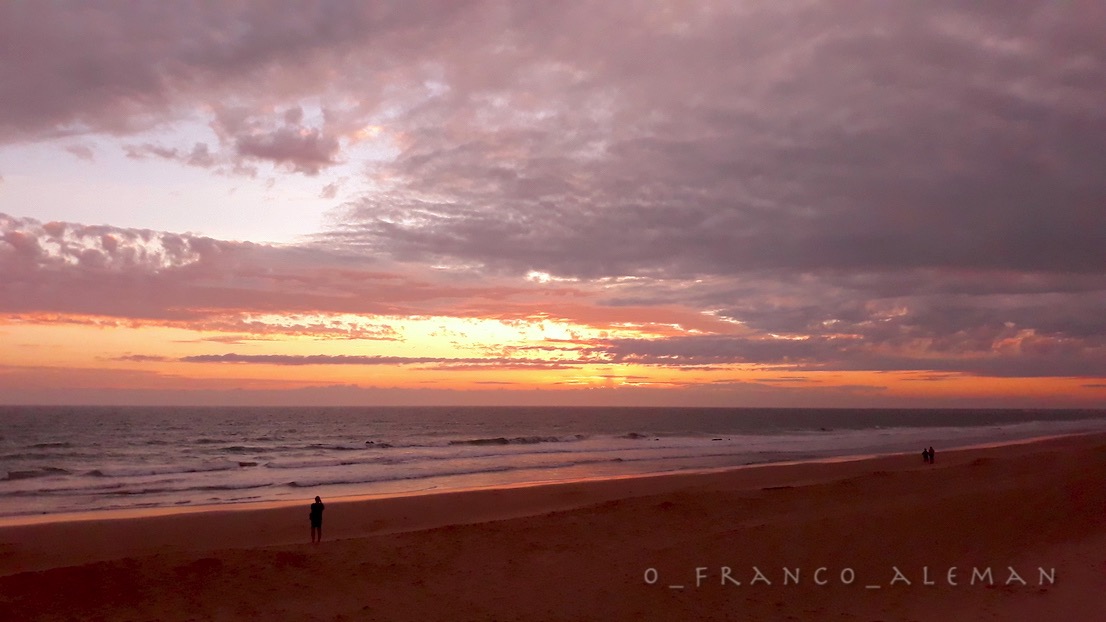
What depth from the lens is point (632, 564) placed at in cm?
1388

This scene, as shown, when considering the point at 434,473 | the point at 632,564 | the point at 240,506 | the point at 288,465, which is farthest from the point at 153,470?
the point at 632,564

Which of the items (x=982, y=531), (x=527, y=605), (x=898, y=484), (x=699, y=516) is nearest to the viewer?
(x=527, y=605)

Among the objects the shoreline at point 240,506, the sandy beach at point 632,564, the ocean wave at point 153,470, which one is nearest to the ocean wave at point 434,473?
the shoreline at point 240,506

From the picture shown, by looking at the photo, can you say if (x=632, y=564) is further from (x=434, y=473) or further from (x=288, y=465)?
(x=288, y=465)

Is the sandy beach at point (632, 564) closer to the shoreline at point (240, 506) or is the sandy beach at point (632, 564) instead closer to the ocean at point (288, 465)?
the shoreline at point (240, 506)

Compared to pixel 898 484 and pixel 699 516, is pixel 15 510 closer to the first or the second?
pixel 699 516

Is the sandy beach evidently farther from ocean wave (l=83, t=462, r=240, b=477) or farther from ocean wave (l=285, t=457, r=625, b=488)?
ocean wave (l=83, t=462, r=240, b=477)

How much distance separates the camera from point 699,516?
1827cm

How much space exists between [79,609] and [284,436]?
6845 cm

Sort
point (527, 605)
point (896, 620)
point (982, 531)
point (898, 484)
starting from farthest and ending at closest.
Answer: point (898, 484) → point (982, 531) → point (527, 605) → point (896, 620)

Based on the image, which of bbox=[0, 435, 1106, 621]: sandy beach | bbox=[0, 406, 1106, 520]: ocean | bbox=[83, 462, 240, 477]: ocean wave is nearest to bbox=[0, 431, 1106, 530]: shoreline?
bbox=[0, 406, 1106, 520]: ocean

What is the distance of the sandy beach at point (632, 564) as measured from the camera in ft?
37.6

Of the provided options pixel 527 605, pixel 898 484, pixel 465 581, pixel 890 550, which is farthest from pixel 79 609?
pixel 898 484

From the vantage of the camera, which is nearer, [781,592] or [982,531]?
[781,592]
